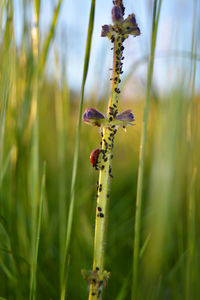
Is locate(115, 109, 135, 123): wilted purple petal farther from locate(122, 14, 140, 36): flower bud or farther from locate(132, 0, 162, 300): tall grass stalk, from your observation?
locate(122, 14, 140, 36): flower bud

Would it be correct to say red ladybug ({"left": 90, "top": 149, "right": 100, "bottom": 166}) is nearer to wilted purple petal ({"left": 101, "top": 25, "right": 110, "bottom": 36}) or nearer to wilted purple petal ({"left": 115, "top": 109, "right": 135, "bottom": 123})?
wilted purple petal ({"left": 115, "top": 109, "right": 135, "bottom": 123})

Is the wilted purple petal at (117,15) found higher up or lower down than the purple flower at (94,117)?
higher up

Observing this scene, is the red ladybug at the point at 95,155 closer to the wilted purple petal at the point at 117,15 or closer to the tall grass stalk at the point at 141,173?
the tall grass stalk at the point at 141,173

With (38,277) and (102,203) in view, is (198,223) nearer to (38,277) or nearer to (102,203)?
(38,277)

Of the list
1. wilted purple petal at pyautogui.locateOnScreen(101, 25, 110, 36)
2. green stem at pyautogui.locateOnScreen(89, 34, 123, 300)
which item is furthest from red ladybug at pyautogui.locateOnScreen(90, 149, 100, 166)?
wilted purple petal at pyautogui.locateOnScreen(101, 25, 110, 36)

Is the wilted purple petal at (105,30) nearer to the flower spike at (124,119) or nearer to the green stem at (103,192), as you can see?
the green stem at (103,192)

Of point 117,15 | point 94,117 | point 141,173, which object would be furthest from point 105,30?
point 141,173

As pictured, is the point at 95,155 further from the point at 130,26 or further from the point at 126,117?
the point at 130,26

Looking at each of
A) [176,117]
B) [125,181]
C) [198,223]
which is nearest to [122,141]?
[125,181]

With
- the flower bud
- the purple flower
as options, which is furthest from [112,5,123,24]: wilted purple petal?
the purple flower

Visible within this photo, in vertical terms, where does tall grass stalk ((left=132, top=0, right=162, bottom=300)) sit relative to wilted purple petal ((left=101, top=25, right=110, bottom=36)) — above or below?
below

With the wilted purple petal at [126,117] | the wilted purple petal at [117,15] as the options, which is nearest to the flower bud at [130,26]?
the wilted purple petal at [117,15]
